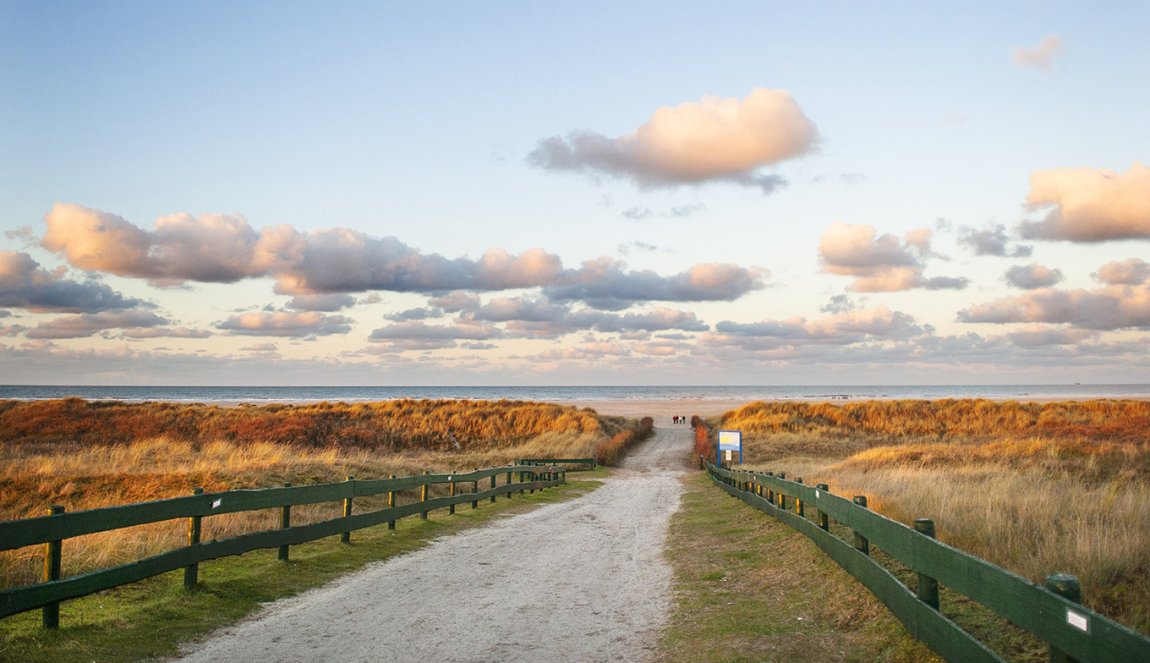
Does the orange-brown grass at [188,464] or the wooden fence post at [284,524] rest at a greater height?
the wooden fence post at [284,524]

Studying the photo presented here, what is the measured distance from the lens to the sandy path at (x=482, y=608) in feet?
24.0

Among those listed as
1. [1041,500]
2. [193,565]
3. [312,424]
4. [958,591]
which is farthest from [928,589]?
[312,424]

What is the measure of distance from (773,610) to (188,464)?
20783 millimetres

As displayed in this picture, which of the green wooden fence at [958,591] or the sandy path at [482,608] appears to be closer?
the green wooden fence at [958,591]

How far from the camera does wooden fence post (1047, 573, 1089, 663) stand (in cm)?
407

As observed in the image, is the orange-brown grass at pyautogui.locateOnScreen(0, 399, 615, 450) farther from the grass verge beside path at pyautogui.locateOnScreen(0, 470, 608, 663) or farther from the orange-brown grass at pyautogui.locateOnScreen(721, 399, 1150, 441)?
the grass verge beside path at pyautogui.locateOnScreen(0, 470, 608, 663)

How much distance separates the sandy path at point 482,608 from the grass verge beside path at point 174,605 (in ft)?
1.20

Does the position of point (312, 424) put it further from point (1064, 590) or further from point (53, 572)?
point (1064, 590)

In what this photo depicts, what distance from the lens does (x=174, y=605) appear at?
862cm

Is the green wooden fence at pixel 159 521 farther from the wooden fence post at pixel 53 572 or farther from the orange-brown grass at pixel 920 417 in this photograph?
the orange-brown grass at pixel 920 417

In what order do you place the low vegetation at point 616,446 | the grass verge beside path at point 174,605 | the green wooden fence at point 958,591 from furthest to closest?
1. the low vegetation at point 616,446
2. the grass verge beside path at point 174,605
3. the green wooden fence at point 958,591

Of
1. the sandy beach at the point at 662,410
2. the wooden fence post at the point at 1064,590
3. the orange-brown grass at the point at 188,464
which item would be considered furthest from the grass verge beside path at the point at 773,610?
the sandy beach at the point at 662,410

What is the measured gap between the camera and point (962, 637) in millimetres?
5391

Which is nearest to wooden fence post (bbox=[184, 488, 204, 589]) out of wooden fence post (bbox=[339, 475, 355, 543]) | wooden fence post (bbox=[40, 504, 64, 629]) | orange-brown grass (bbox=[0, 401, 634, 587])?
orange-brown grass (bbox=[0, 401, 634, 587])
